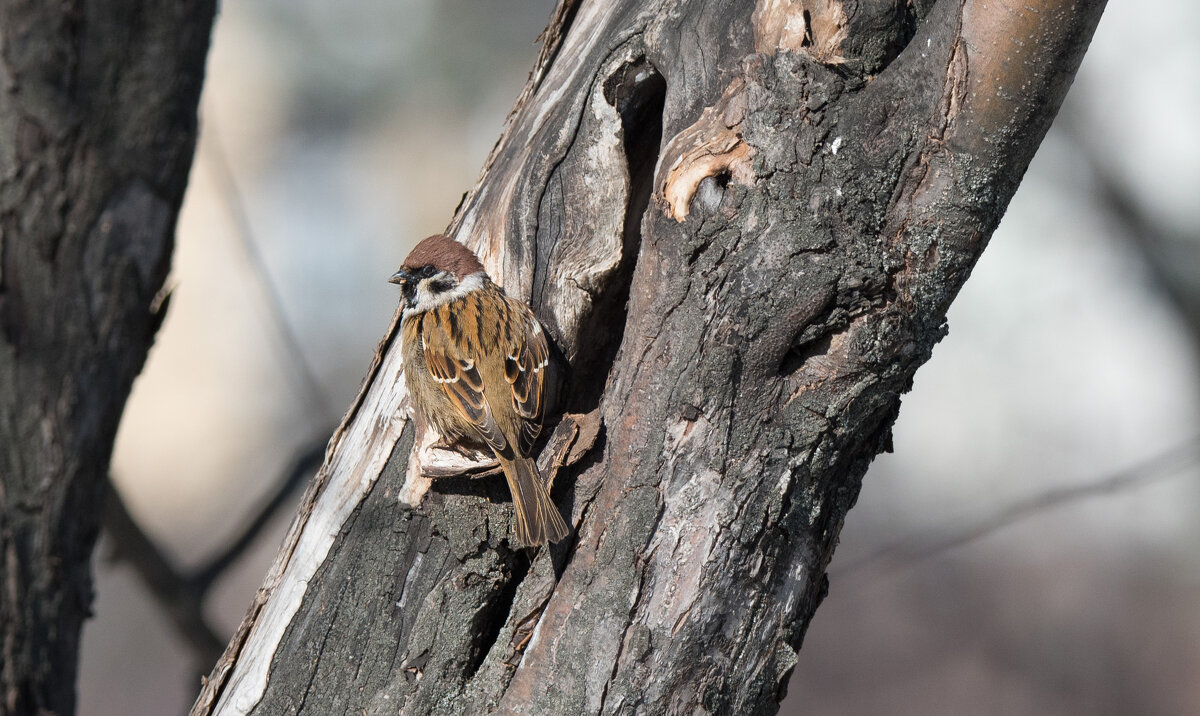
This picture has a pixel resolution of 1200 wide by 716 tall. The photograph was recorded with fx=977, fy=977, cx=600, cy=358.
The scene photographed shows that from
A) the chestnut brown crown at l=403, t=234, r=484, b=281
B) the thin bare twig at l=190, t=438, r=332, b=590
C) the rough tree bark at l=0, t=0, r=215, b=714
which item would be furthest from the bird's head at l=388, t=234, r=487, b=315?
the thin bare twig at l=190, t=438, r=332, b=590

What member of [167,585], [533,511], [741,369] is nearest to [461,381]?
[533,511]

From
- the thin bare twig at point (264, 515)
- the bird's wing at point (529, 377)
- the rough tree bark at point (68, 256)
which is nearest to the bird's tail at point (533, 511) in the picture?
the bird's wing at point (529, 377)

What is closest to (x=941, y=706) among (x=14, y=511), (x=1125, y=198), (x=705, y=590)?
(x=1125, y=198)

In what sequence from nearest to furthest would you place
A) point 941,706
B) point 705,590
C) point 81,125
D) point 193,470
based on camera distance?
point 705,590 < point 81,125 < point 941,706 < point 193,470

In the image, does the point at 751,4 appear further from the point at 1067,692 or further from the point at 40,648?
the point at 1067,692

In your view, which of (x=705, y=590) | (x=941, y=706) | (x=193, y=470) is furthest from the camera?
(x=193, y=470)

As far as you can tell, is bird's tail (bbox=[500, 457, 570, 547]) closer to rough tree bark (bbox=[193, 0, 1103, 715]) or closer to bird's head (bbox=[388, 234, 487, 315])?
rough tree bark (bbox=[193, 0, 1103, 715])
